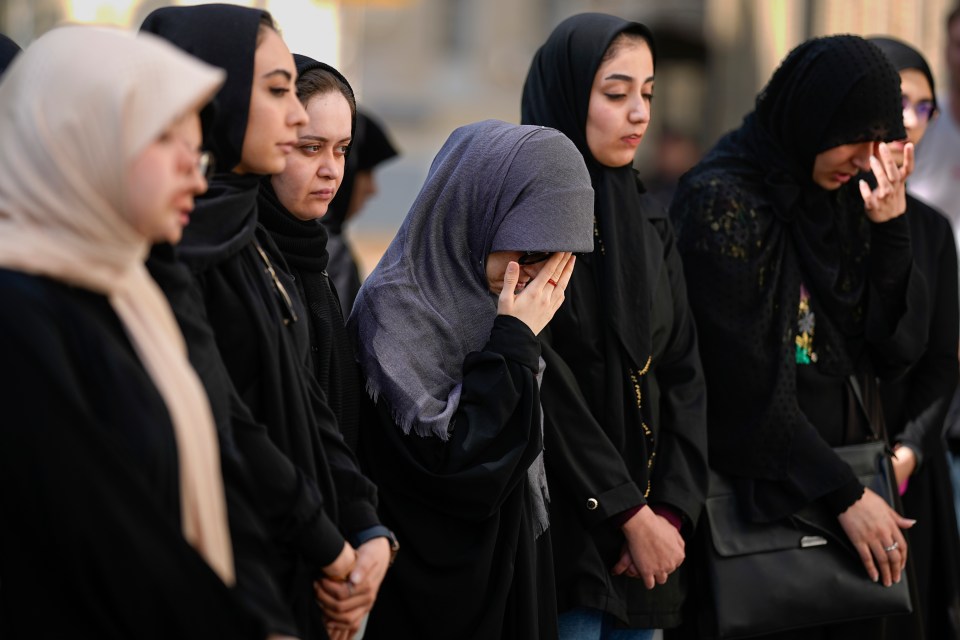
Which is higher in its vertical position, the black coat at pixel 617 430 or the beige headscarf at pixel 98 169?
the beige headscarf at pixel 98 169

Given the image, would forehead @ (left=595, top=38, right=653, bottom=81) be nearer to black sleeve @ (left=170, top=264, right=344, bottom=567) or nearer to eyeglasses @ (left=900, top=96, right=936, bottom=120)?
eyeglasses @ (left=900, top=96, right=936, bottom=120)

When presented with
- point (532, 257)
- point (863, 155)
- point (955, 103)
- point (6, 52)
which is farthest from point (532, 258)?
point (955, 103)

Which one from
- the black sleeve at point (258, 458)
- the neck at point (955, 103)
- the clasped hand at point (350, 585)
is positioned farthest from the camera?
the neck at point (955, 103)

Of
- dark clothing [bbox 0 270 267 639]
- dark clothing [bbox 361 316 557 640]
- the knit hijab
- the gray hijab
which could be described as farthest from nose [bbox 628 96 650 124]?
dark clothing [bbox 0 270 267 639]

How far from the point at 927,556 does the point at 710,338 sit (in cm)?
114

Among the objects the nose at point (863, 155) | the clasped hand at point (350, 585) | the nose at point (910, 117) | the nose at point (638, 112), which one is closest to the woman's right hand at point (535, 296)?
the nose at point (638, 112)

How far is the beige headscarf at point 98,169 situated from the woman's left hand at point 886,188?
215 cm

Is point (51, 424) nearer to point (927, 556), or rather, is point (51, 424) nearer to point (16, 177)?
point (16, 177)

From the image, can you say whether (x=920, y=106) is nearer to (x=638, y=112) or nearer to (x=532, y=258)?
(x=638, y=112)

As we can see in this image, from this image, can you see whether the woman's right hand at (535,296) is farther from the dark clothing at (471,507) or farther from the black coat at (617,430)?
the black coat at (617,430)

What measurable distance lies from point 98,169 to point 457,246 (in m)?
1.18

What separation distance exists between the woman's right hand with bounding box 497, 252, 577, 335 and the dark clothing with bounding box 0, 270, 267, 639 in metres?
1.11

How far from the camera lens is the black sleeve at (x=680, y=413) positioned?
3.43 m

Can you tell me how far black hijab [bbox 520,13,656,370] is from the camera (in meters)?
3.37
